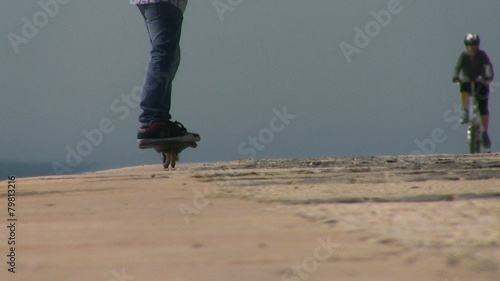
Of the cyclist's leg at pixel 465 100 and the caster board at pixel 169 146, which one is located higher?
the cyclist's leg at pixel 465 100

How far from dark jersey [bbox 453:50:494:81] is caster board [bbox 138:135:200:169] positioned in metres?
Result: 3.01

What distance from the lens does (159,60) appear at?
2963 mm

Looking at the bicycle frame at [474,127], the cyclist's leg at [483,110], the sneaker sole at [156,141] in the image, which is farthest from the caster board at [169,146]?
the cyclist's leg at [483,110]

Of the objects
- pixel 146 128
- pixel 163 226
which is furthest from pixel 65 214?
pixel 146 128

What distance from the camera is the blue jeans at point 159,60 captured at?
2.96 meters

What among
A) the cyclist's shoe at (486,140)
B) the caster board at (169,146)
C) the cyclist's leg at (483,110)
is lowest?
the caster board at (169,146)

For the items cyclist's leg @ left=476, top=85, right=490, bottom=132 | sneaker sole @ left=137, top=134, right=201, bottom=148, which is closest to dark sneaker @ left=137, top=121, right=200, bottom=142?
sneaker sole @ left=137, top=134, right=201, bottom=148

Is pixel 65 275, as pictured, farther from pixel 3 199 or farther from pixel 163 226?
pixel 3 199

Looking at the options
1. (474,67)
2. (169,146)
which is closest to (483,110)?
(474,67)

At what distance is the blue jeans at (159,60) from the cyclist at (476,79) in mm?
3114

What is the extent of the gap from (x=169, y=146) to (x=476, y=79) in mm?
3229

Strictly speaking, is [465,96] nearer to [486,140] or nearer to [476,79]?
[476,79]

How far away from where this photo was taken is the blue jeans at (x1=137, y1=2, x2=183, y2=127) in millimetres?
2955

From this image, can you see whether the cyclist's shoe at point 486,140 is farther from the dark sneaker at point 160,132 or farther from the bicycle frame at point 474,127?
the dark sneaker at point 160,132
